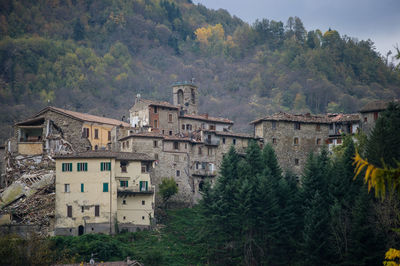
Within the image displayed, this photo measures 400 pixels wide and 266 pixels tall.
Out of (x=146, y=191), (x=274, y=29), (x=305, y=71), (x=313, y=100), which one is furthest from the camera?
(x=274, y=29)

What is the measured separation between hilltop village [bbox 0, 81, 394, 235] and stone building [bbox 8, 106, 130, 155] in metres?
0.10

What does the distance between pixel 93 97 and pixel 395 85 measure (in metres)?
65.1

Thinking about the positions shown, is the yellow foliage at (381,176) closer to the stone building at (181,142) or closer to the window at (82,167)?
the window at (82,167)

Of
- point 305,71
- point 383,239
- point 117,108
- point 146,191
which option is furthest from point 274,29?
point 383,239

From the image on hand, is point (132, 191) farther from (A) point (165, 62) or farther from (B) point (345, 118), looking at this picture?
(A) point (165, 62)

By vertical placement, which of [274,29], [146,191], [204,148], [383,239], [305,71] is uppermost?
[274,29]

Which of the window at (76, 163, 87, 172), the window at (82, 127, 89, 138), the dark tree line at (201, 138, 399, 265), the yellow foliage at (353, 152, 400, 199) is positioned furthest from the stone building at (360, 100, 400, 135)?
the yellow foliage at (353, 152, 400, 199)

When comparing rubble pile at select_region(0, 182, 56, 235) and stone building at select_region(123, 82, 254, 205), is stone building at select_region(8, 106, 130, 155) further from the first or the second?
rubble pile at select_region(0, 182, 56, 235)

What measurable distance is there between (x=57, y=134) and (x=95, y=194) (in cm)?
1195

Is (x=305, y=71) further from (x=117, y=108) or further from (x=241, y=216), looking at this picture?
(x=241, y=216)

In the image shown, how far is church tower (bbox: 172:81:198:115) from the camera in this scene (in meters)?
77.3

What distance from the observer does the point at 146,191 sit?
182ft

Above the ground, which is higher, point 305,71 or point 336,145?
point 305,71

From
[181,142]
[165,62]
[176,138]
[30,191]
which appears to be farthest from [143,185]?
[165,62]
